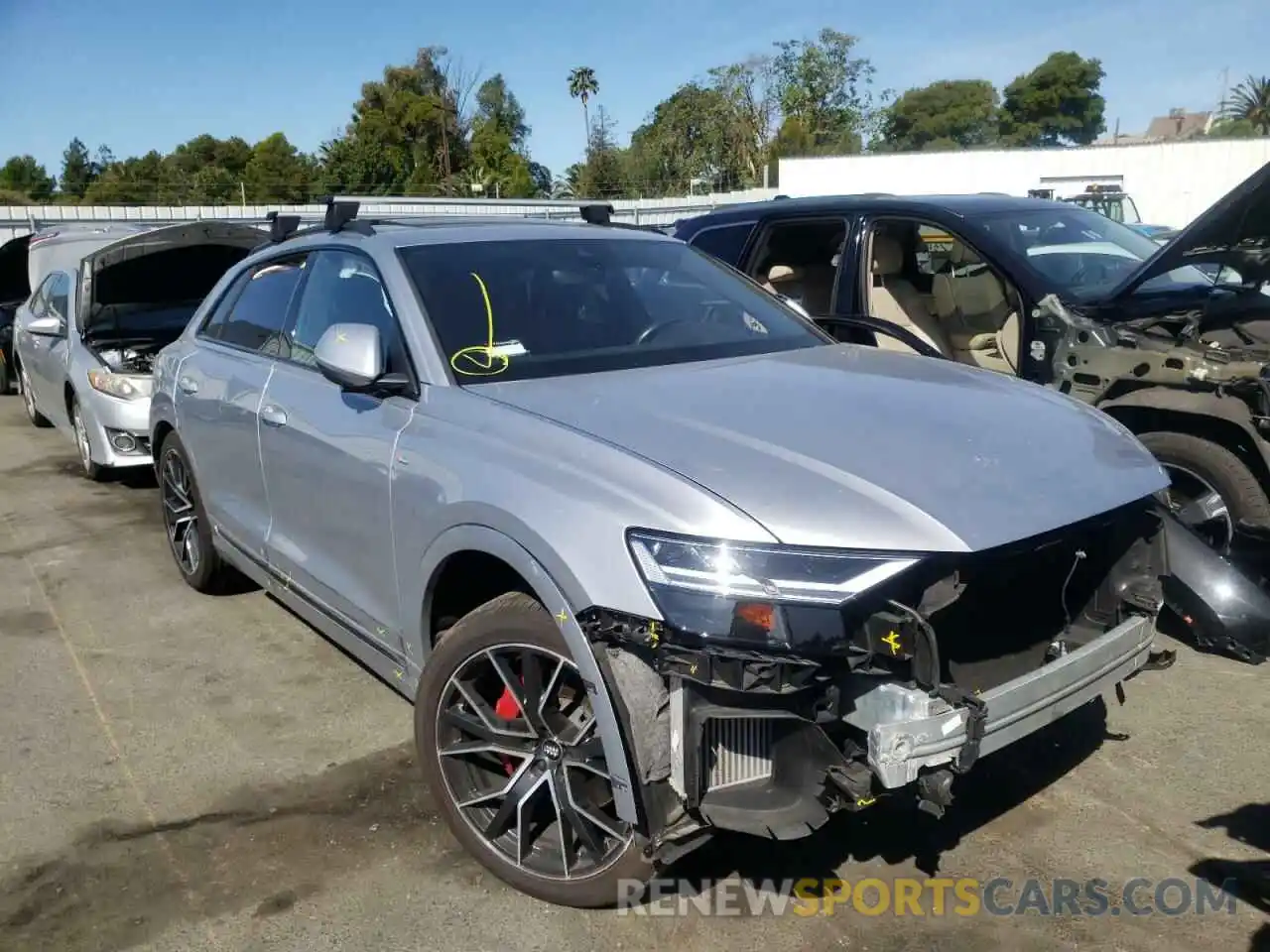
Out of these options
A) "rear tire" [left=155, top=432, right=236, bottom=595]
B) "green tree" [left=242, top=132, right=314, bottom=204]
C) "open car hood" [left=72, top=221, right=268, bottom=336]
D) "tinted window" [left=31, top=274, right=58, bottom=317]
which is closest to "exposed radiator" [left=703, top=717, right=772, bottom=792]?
"rear tire" [left=155, top=432, right=236, bottom=595]

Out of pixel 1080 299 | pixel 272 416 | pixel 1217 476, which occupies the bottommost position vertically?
pixel 1217 476

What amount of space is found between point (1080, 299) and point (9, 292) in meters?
14.0

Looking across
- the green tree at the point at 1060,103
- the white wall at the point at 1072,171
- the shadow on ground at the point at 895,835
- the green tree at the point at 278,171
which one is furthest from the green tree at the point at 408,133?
the shadow on ground at the point at 895,835

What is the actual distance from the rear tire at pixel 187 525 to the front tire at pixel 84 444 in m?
2.66

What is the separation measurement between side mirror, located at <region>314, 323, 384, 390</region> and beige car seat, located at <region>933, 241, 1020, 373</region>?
3739 millimetres

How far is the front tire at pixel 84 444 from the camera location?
325 inches

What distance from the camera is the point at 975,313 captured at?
649cm

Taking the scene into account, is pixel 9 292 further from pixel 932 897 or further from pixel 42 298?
pixel 932 897

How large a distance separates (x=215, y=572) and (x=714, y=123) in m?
73.7

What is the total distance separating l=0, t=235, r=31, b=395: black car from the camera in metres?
13.9

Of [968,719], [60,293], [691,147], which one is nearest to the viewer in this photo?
[968,719]

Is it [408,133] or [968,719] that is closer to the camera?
[968,719]

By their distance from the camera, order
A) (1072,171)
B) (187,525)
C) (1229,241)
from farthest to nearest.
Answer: (1072,171), (187,525), (1229,241)

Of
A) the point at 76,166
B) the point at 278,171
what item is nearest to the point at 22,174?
the point at 76,166
